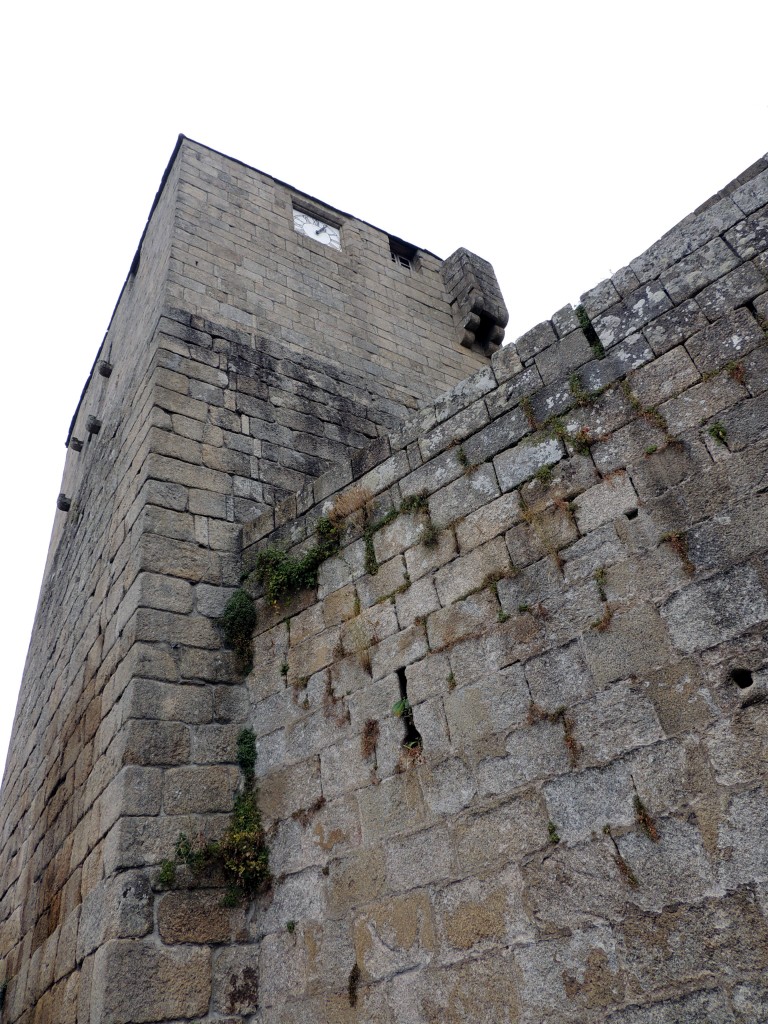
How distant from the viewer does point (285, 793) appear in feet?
14.7

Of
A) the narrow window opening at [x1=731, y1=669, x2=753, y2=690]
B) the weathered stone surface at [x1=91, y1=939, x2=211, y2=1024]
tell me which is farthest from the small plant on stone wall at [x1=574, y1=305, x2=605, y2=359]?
the weathered stone surface at [x1=91, y1=939, x2=211, y2=1024]

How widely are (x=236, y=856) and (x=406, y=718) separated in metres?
1.27

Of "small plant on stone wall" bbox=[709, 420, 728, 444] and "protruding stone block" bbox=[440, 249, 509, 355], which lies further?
"protruding stone block" bbox=[440, 249, 509, 355]

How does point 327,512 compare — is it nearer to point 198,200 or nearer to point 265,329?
point 265,329

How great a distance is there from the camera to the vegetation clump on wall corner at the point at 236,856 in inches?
165

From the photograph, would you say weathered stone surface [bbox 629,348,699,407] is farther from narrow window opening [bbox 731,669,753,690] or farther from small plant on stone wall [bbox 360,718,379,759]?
small plant on stone wall [bbox 360,718,379,759]

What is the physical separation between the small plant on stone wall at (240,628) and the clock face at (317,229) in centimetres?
512

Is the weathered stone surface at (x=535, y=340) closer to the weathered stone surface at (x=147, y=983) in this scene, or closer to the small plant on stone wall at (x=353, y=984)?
the small plant on stone wall at (x=353, y=984)

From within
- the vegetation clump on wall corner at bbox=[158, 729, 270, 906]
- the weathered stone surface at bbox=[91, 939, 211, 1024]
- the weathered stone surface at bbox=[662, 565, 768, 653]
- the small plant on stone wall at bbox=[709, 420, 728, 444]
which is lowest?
the weathered stone surface at bbox=[91, 939, 211, 1024]

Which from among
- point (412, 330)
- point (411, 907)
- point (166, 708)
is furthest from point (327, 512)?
point (412, 330)

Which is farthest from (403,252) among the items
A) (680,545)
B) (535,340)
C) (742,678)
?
(742,678)

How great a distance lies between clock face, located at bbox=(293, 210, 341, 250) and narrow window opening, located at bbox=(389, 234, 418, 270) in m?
0.89

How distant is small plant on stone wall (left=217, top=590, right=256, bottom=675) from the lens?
507 centimetres

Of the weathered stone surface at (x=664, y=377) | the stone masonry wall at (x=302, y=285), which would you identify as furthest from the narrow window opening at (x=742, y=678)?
the stone masonry wall at (x=302, y=285)
